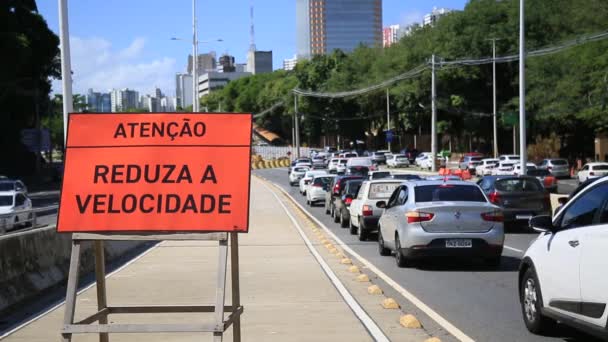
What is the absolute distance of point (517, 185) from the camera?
24.8m

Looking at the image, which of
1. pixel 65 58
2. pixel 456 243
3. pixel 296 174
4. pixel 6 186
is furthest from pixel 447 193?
pixel 296 174

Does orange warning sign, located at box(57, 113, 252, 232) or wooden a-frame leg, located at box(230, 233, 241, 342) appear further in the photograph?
wooden a-frame leg, located at box(230, 233, 241, 342)

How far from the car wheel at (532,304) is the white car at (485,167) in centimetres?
5444

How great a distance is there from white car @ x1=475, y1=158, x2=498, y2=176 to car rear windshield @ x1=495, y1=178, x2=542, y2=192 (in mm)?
38761

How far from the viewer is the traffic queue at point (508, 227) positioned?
26.0 ft

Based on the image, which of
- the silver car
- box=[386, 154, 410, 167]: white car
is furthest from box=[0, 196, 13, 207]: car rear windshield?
box=[386, 154, 410, 167]: white car

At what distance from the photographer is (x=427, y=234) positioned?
1553 centimetres

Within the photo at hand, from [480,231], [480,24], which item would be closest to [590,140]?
[480,24]

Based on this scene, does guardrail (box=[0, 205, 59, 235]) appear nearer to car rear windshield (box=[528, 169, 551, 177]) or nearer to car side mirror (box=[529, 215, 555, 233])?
car side mirror (box=[529, 215, 555, 233])

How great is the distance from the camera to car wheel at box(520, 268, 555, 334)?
30.1 ft

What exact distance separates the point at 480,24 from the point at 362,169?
37.6 m

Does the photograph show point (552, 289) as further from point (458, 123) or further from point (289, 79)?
point (289, 79)

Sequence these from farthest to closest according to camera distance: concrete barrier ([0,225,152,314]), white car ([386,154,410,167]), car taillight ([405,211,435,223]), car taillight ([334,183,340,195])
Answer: white car ([386,154,410,167]), car taillight ([334,183,340,195]), car taillight ([405,211,435,223]), concrete barrier ([0,225,152,314])

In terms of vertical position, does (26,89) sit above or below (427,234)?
above
